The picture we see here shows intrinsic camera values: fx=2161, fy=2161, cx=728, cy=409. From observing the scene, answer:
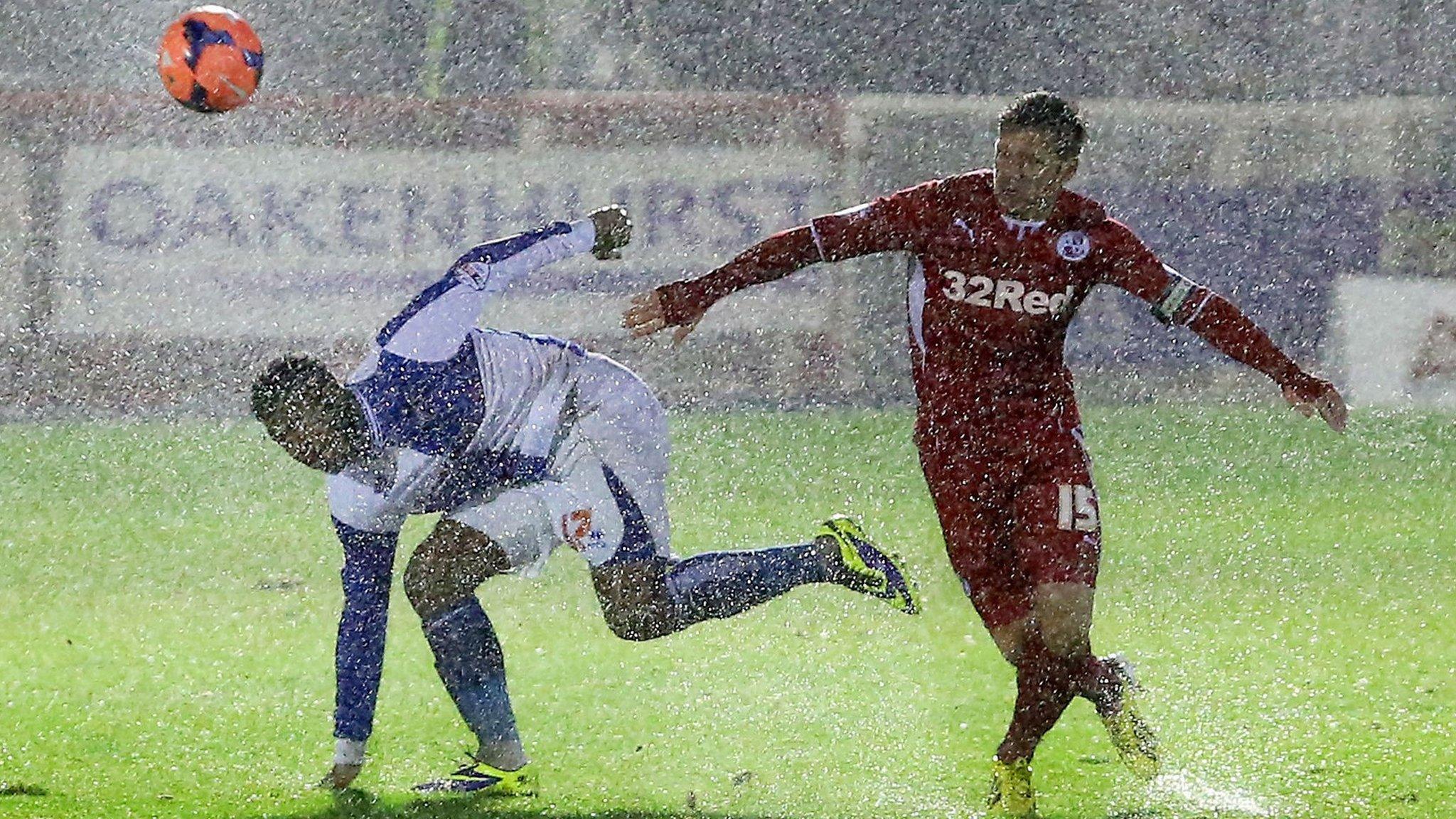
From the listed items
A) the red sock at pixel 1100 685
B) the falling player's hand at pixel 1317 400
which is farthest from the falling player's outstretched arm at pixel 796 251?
the red sock at pixel 1100 685

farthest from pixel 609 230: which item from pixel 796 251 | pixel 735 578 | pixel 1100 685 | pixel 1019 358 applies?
pixel 1100 685

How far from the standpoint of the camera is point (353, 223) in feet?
43.9

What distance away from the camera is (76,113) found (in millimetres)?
13352

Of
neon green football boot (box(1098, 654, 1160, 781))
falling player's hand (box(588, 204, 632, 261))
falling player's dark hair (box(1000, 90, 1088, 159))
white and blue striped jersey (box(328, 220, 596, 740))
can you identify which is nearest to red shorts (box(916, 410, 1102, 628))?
neon green football boot (box(1098, 654, 1160, 781))

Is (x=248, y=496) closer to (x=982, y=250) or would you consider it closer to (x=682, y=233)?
(x=682, y=233)

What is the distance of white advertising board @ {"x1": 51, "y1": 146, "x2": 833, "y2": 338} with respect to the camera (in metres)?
13.1

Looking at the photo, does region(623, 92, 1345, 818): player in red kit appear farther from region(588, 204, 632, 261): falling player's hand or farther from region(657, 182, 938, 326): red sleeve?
region(588, 204, 632, 261): falling player's hand

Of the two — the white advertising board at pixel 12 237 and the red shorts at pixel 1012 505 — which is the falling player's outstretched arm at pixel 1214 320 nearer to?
the red shorts at pixel 1012 505

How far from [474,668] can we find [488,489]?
474 millimetres

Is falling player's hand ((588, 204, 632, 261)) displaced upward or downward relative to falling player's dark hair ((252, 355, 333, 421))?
upward

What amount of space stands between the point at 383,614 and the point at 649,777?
81 centimetres

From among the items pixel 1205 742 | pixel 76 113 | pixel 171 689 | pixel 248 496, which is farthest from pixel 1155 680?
pixel 76 113

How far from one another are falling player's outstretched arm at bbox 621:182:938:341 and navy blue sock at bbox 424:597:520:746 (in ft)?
2.75

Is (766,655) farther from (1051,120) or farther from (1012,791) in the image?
(1051,120)
